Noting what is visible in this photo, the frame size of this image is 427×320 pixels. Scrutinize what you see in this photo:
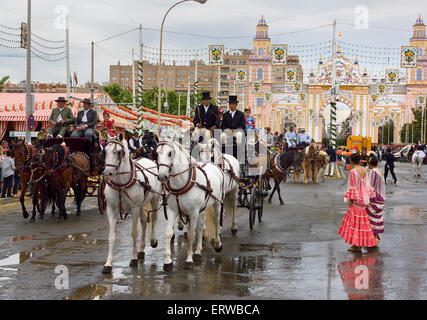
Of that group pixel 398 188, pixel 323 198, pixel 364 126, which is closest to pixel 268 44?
pixel 364 126

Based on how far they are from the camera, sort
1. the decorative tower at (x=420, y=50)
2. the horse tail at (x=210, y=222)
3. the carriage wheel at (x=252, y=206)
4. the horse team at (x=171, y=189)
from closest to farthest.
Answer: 1. the horse team at (x=171, y=189)
2. the horse tail at (x=210, y=222)
3. the carriage wheel at (x=252, y=206)
4. the decorative tower at (x=420, y=50)

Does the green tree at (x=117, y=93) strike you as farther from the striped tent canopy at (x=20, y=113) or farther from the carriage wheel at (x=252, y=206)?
the carriage wheel at (x=252, y=206)

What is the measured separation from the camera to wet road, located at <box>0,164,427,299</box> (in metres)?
7.08

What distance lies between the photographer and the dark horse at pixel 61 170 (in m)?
13.4

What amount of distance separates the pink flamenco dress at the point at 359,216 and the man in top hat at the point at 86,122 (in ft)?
24.4

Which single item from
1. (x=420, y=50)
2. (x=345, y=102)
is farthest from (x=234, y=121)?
(x=420, y=50)

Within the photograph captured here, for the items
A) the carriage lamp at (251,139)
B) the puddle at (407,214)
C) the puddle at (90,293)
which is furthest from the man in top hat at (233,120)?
the puddle at (407,214)

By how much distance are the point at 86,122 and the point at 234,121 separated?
190 inches

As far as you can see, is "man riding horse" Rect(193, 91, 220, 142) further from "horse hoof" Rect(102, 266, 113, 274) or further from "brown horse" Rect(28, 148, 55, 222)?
"brown horse" Rect(28, 148, 55, 222)

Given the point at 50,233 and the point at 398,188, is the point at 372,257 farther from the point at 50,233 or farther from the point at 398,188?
the point at 398,188

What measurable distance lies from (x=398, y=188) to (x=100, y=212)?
1575 centimetres

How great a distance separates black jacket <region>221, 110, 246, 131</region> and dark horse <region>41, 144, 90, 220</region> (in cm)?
Answer: 435

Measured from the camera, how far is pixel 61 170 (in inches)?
537

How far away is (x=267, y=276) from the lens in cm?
802
